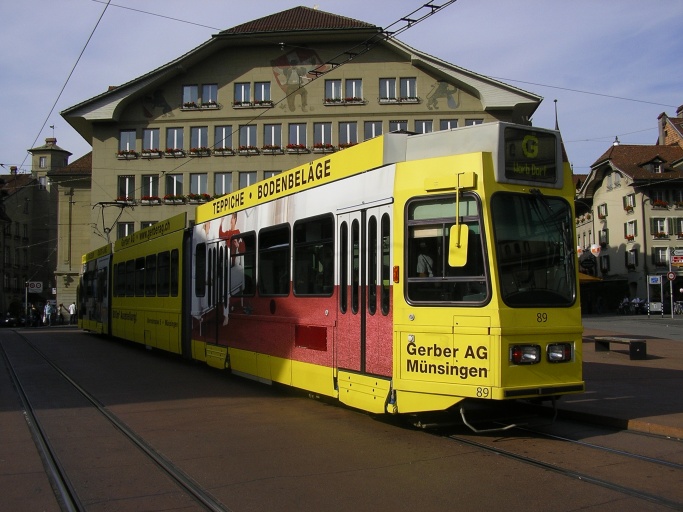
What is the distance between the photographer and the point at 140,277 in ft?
62.9

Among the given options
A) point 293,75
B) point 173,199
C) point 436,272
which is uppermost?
point 293,75

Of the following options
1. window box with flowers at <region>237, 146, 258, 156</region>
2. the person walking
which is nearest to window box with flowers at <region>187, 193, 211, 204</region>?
window box with flowers at <region>237, 146, 258, 156</region>

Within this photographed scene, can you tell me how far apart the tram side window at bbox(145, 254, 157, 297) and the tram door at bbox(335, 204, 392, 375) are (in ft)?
33.2

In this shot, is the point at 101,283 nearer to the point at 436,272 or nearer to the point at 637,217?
the point at 436,272

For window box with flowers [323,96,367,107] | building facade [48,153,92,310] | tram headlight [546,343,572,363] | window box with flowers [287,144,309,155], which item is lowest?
tram headlight [546,343,572,363]

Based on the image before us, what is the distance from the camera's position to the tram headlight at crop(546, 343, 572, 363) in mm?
7195

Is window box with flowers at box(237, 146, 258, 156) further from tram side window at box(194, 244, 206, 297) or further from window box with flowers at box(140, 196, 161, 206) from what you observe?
tram side window at box(194, 244, 206, 297)

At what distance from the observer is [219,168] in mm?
46562

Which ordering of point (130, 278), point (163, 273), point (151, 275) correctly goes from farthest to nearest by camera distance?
1. point (130, 278)
2. point (151, 275)
3. point (163, 273)

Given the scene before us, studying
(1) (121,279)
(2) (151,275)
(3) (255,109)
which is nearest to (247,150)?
(3) (255,109)

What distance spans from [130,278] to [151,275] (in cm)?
283

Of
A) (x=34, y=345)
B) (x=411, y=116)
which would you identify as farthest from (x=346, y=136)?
(x=34, y=345)

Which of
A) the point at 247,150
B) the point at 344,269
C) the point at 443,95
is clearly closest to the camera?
the point at 344,269

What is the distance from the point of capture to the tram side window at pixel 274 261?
10.0m
